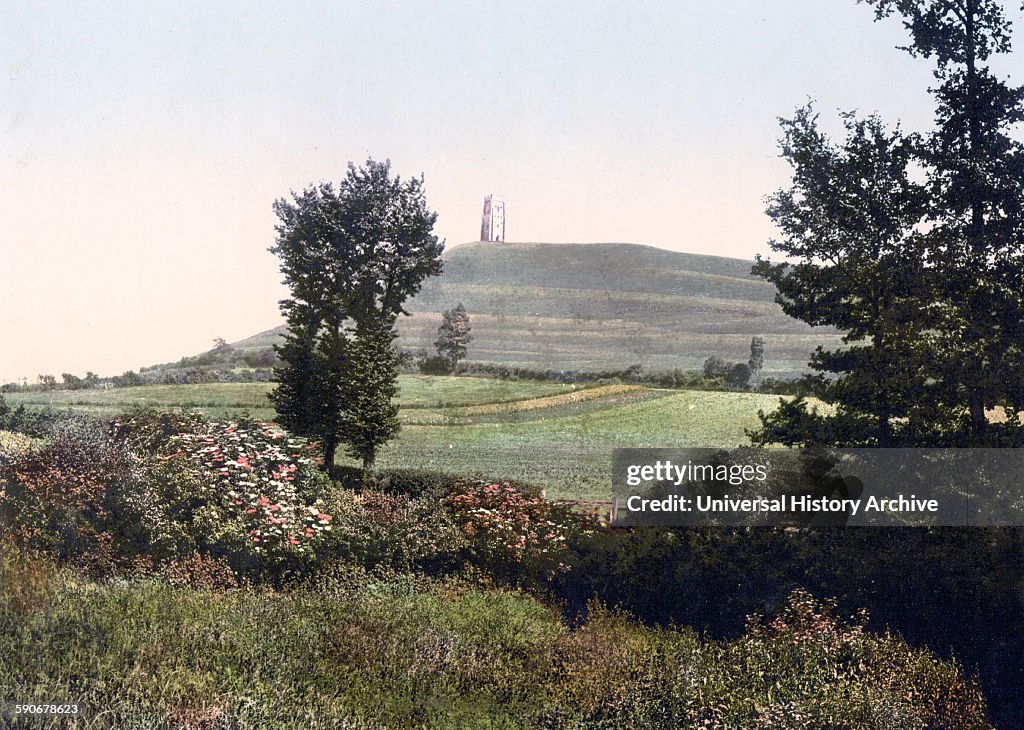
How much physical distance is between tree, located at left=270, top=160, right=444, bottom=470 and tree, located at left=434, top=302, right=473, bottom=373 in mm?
9369

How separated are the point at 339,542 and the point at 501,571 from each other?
2.40m

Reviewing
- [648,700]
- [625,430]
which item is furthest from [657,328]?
[648,700]

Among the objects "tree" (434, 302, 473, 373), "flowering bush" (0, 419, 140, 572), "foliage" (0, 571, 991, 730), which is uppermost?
"tree" (434, 302, 473, 373)

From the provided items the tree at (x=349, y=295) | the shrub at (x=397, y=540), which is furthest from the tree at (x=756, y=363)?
the shrub at (x=397, y=540)

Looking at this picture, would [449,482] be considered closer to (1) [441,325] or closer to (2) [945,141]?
(2) [945,141]

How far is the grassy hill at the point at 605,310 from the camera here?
36.7 m

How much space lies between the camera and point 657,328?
55.5 m

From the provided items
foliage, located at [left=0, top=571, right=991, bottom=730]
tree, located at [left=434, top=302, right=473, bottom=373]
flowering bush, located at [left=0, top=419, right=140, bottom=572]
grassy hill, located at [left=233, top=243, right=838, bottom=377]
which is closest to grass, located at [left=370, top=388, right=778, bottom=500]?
tree, located at [left=434, top=302, right=473, bottom=373]

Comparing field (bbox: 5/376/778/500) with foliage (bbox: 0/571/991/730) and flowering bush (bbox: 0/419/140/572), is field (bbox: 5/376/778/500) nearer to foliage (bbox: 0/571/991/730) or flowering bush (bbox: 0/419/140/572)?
flowering bush (bbox: 0/419/140/572)

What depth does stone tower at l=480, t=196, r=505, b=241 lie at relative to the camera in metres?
17.8

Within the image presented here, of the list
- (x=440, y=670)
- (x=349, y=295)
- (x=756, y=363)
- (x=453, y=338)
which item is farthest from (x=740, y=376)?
(x=440, y=670)

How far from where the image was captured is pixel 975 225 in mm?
12656

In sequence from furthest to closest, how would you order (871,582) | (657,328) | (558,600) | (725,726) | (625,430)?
(657,328), (625,430), (558,600), (871,582), (725,726)

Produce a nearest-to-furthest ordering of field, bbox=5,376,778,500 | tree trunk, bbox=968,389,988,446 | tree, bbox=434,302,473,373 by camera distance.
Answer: tree trunk, bbox=968,389,988,446
field, bbox=5,376,778,500
tree, bbox=434,302,473,373
